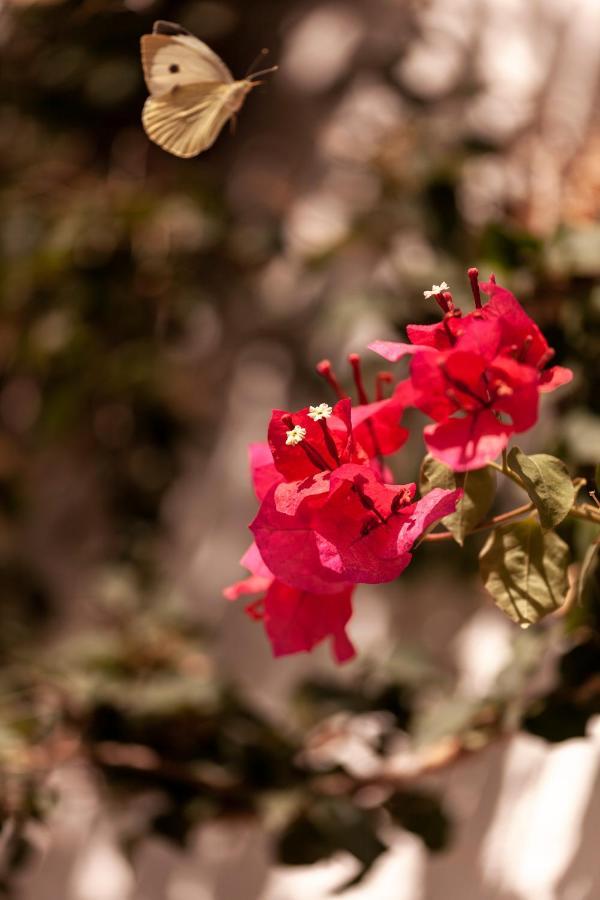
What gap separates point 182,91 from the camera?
0.57m

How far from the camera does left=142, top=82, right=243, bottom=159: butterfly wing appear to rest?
574mm

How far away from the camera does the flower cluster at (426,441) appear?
46 centimetres

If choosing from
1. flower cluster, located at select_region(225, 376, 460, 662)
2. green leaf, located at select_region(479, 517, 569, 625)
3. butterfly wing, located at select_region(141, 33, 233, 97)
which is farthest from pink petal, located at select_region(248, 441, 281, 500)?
butterfly wing, located at select_region(141, 33, 233, 97)

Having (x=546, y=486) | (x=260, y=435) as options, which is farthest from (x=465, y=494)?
(x=260, y=435)

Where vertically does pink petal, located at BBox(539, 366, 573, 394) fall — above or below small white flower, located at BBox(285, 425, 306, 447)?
above

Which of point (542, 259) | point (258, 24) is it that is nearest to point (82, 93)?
point (258, 24)

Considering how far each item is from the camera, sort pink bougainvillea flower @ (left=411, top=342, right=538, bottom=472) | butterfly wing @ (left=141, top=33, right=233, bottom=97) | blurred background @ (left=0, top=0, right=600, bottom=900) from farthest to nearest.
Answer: blurred background @ (left=0, top=0, right=600, bottom=900), butterfly wing @ (left=141, top=33, right=233, bottom=97), pink bougainvillea flower @ (left=411, top=342, right=538, bottom=472)

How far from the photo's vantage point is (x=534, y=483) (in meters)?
0.48

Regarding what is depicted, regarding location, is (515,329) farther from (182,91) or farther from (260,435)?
(260,435)

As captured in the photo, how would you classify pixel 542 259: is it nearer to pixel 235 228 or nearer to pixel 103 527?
pixel 235 228

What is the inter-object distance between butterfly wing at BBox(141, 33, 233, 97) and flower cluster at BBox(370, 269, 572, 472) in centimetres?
21

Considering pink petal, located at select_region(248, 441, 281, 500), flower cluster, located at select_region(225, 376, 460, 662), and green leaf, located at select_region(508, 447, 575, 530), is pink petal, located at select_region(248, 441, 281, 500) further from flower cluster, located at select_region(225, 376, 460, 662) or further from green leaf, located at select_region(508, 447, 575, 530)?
green leaf, located at select_region(508, 447, 575, 530)

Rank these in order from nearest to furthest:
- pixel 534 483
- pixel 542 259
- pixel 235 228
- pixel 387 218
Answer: pixel 534 483
pixel 542 259
pixel 387 218
pixel 235 228

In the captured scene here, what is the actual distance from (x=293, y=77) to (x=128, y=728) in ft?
2.79
